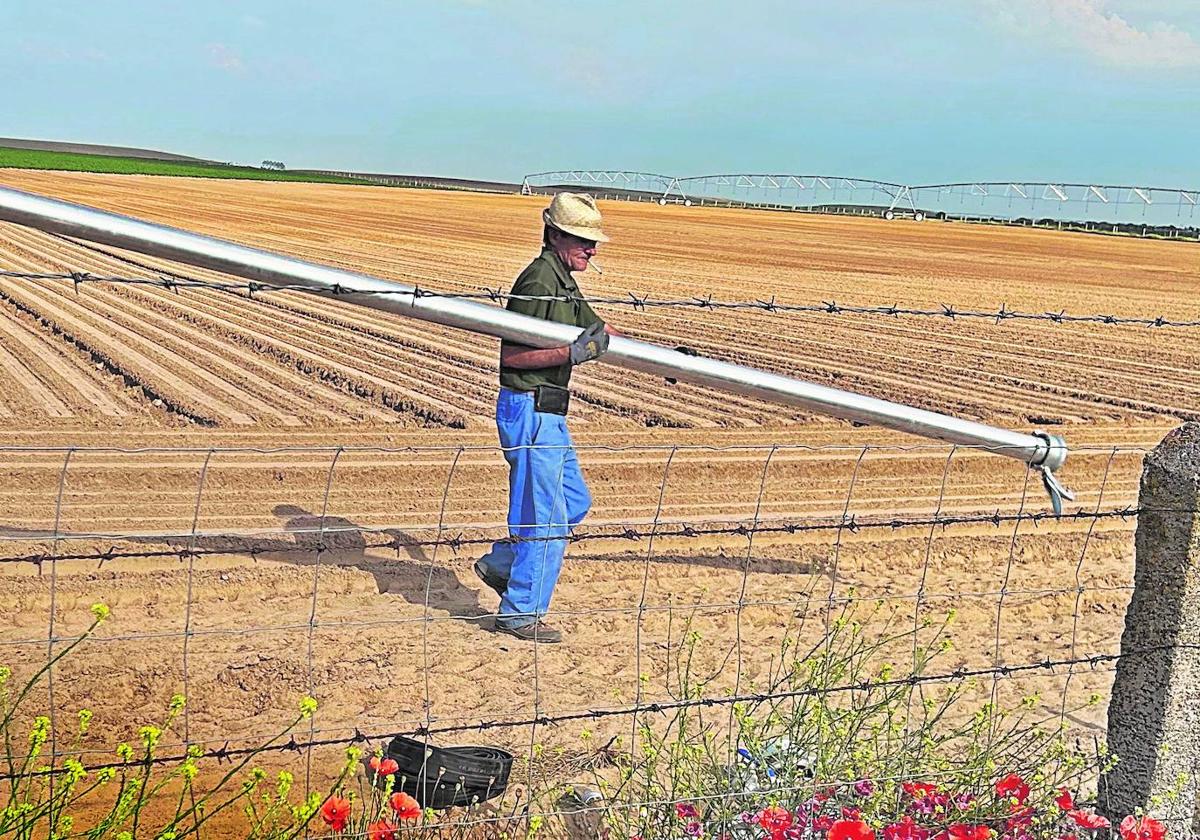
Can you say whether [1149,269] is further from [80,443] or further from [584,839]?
[584,839]

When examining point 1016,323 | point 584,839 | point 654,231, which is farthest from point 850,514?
point 654,231

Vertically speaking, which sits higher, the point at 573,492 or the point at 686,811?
the point at 573,492

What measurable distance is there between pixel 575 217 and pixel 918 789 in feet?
9.08

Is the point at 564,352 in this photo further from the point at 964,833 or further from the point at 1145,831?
the point at 1145,831

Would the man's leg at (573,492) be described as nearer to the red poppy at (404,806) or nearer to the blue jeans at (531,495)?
the blue jeans at (531,495)

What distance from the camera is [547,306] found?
518 centimetres

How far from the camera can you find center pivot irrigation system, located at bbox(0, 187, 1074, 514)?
3.96 metres

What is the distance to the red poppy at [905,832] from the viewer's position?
10.0 feet

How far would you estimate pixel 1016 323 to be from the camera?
58.6 ft

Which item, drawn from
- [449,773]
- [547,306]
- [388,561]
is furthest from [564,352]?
[388,561]

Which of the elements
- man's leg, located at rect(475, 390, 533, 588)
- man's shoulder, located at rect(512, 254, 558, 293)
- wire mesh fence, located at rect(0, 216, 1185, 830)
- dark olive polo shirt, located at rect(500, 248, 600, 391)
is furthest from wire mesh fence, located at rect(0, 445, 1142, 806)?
man's shoulder, located at rect(512, 254, 558, 293)

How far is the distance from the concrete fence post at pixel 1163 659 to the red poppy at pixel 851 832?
1083 mm

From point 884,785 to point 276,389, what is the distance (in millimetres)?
7971

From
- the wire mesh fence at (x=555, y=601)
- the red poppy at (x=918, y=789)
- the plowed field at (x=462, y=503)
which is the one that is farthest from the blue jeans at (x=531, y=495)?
the red poppy at (x=918, y=789)
